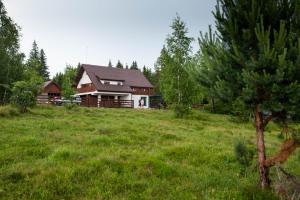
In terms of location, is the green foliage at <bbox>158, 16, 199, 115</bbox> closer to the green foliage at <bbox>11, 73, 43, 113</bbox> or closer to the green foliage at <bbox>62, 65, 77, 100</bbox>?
the green foliage at <bbox>62, 65, 77, 100</bbox>

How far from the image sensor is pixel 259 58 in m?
7.95

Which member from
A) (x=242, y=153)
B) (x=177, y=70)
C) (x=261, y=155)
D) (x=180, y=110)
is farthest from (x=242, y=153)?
(x=177, y=70)

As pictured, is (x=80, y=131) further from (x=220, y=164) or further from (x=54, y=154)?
(x=220, y=164)

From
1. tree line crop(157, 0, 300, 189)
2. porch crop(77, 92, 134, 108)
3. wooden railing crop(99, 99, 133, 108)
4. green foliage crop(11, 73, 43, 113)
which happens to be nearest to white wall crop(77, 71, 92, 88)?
porch crop(77, 92, 134, 108)

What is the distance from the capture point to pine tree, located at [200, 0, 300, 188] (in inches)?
305

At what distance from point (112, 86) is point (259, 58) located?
150 feet

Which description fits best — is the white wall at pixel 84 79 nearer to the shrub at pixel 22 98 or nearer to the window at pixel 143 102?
the window at pixel 143 102

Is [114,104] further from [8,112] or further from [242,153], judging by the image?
[242,153]

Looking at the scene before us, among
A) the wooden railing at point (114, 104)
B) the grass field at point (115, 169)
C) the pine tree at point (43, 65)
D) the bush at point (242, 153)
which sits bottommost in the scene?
the grass field at point (115, 169)

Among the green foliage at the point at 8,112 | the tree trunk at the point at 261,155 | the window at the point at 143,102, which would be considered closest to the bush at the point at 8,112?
the green foliage at the point at 8,112

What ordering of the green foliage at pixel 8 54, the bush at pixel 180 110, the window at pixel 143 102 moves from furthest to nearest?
the window at pixel 143 102 < the green foliage at pixel 8 54 < the bush at pixel 180 110

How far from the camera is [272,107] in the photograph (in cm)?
793

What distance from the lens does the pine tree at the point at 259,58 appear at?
774 centimetres

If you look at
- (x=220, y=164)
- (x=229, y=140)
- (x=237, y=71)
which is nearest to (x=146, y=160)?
(x=220, y=164)
